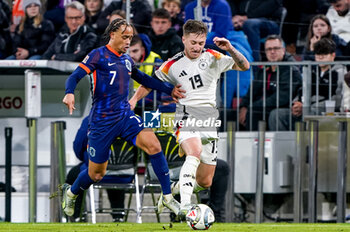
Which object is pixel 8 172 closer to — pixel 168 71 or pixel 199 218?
pixel 168 71

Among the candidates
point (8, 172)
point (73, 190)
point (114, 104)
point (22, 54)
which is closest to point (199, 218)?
point (114, 104)

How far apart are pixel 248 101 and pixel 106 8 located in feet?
8.68

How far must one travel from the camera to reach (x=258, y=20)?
Result: 1299 centimetres

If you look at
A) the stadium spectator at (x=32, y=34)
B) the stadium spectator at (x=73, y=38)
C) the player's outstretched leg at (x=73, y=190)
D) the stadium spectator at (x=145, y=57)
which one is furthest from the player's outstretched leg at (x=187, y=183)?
the stadium spectator at (x=32, y=34)

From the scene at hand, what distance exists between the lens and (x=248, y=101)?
1292cm

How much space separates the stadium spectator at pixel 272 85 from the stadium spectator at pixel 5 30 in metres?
3.86

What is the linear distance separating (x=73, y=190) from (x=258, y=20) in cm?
417

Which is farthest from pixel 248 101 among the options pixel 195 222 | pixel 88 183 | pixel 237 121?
pixel 195 222

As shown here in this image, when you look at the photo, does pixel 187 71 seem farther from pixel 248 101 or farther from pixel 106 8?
pixel 106 8

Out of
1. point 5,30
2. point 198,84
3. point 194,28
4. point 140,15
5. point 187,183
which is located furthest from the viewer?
point 5,30

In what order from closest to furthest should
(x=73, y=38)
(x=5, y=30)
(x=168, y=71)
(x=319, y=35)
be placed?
1. (x=168, y=71)
2. (x=319, y=35)
3. (x=73, y=38)
4. (x=5, y=30)

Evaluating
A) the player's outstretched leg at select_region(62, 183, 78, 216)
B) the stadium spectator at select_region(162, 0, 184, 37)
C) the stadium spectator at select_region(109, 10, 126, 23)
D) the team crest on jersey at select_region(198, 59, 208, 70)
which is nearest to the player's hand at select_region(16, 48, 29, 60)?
the stadium spectator at select_region(109, 10, 126, 23)

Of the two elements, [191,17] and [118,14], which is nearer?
[191,17]

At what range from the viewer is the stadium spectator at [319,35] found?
12797mm
